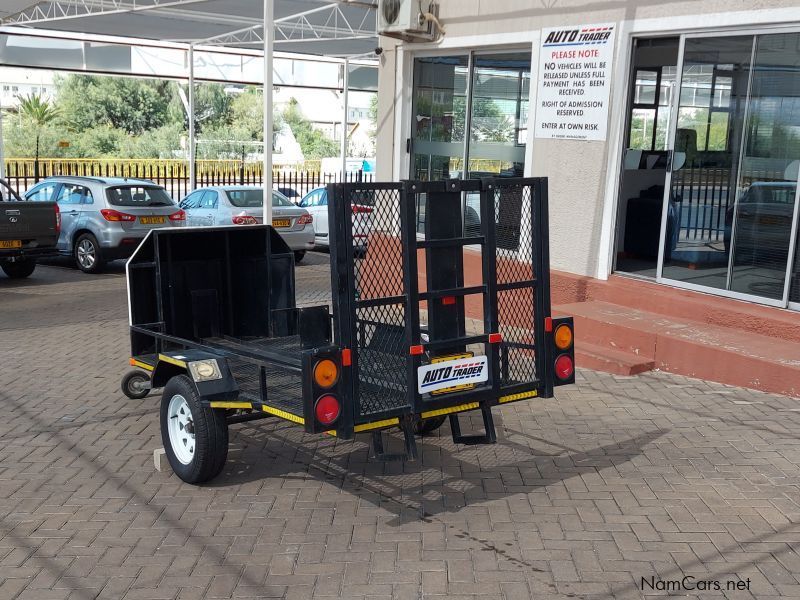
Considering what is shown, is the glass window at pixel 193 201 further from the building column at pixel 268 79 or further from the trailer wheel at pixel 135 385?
the trailer wheel at pixel 135 385

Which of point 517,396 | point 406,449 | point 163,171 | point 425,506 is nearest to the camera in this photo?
point 406,449

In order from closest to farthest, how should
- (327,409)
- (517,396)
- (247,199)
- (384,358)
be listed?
(327,409)
(384,358)
(517,396)
(247,199)

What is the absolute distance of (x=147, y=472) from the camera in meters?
5.87

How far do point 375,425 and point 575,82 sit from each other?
6236 millimetres

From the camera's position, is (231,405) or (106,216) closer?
(231,405)

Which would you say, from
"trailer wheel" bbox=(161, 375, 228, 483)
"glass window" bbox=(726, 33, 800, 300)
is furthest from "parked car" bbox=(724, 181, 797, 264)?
"trailer wheel" bbox=(161, 375, 228, 483)

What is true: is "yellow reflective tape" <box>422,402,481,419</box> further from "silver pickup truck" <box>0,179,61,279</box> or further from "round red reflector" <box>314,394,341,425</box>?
"silver pickup truck" <box>0,179,61,279</box>

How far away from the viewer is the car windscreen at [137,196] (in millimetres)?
15398

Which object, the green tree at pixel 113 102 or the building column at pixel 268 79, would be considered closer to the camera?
the building column at pixel 268 79

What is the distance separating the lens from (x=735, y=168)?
8.52 meters

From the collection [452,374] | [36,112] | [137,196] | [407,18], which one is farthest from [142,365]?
[36,112]

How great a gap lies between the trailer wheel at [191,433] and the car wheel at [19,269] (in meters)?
9.75

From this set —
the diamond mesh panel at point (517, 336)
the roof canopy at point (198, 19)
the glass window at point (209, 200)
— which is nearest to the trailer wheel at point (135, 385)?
the diamond mesh panel at point (517, 336)

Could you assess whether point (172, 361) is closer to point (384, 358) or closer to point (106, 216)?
point (384, 358)
